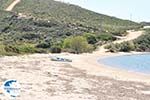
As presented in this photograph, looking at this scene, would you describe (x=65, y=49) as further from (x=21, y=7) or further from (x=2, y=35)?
(x=21, y=7)

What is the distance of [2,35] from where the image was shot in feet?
341

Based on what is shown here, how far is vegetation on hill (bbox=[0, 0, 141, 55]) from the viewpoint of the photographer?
87500mm

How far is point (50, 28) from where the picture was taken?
357ft

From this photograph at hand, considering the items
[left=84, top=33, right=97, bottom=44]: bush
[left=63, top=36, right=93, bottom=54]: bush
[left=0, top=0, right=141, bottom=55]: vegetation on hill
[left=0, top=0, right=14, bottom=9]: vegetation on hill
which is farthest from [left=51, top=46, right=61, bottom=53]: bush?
[left=0, top=0, right=14, bottom=9]: vegetation on hill

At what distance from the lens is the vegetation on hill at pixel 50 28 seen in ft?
287

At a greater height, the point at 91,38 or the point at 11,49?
the point at 91,38

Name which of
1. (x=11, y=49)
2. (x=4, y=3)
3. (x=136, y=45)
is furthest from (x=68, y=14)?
(x=11, y=49)

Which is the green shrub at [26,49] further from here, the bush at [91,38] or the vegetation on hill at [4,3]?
the vegetation on hill at [4,3]

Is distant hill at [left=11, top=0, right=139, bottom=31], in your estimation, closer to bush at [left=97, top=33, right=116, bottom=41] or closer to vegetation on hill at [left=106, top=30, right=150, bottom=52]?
bush at [left=97, top=33, right=116, bottom=41]

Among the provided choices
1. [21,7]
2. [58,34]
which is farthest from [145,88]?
[21,7]

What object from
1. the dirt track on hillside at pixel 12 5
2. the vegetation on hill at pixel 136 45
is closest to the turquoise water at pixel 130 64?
the vegetation on hill at pixel 136 45

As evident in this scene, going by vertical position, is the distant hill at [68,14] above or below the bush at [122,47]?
above

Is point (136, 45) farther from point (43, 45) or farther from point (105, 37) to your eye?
point (43, 45)

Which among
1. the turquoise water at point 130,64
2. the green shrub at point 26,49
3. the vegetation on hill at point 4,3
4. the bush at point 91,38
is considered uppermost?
the vegetation on hill at point 4,3
